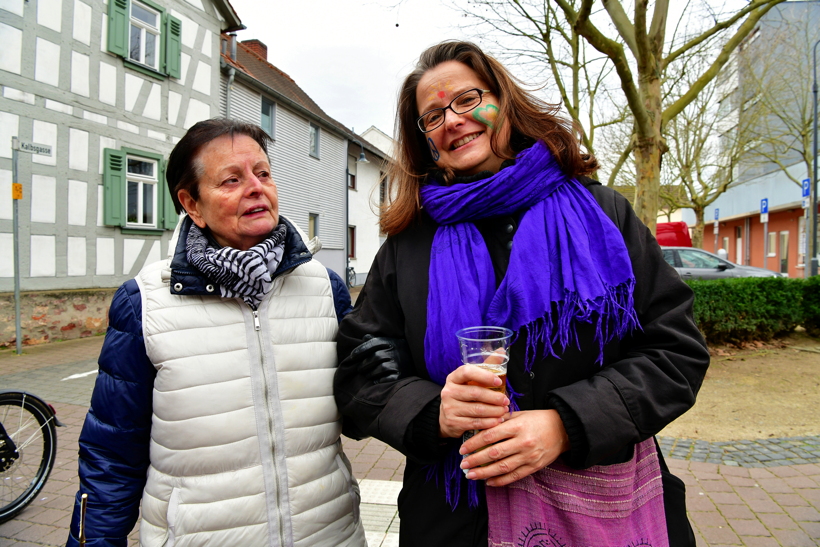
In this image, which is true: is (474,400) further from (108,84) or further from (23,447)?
(108,84)

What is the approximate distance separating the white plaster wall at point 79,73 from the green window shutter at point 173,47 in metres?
1.92

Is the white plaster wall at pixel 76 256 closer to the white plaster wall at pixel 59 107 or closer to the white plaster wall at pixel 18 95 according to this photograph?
the white plaster wall at pixel 59 107

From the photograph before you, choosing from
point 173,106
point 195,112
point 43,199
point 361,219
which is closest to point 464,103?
point 43,199

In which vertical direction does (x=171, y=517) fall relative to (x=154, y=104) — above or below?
below

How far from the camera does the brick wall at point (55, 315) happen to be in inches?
332

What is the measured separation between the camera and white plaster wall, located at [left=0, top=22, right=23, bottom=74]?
28.0ft

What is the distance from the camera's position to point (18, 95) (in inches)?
343

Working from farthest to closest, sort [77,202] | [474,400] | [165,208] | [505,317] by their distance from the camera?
[165,208] < [77,202] < [505,317] < [474,400]

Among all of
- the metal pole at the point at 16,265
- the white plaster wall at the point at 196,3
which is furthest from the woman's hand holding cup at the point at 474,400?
the white plaster wall at the point at 196,3

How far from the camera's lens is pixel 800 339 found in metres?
8.34

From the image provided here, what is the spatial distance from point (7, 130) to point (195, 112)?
443 centimetres

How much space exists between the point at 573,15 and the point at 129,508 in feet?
25.1

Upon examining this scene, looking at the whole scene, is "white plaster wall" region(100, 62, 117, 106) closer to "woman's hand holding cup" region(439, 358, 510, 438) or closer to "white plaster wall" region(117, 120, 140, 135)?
"white plaster wall" region(117, 120, 140, 135)

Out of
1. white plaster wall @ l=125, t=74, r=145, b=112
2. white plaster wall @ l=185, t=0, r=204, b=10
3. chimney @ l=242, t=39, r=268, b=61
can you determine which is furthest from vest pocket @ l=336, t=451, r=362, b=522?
chimney @ l=242, t=39, r=268, b=61
